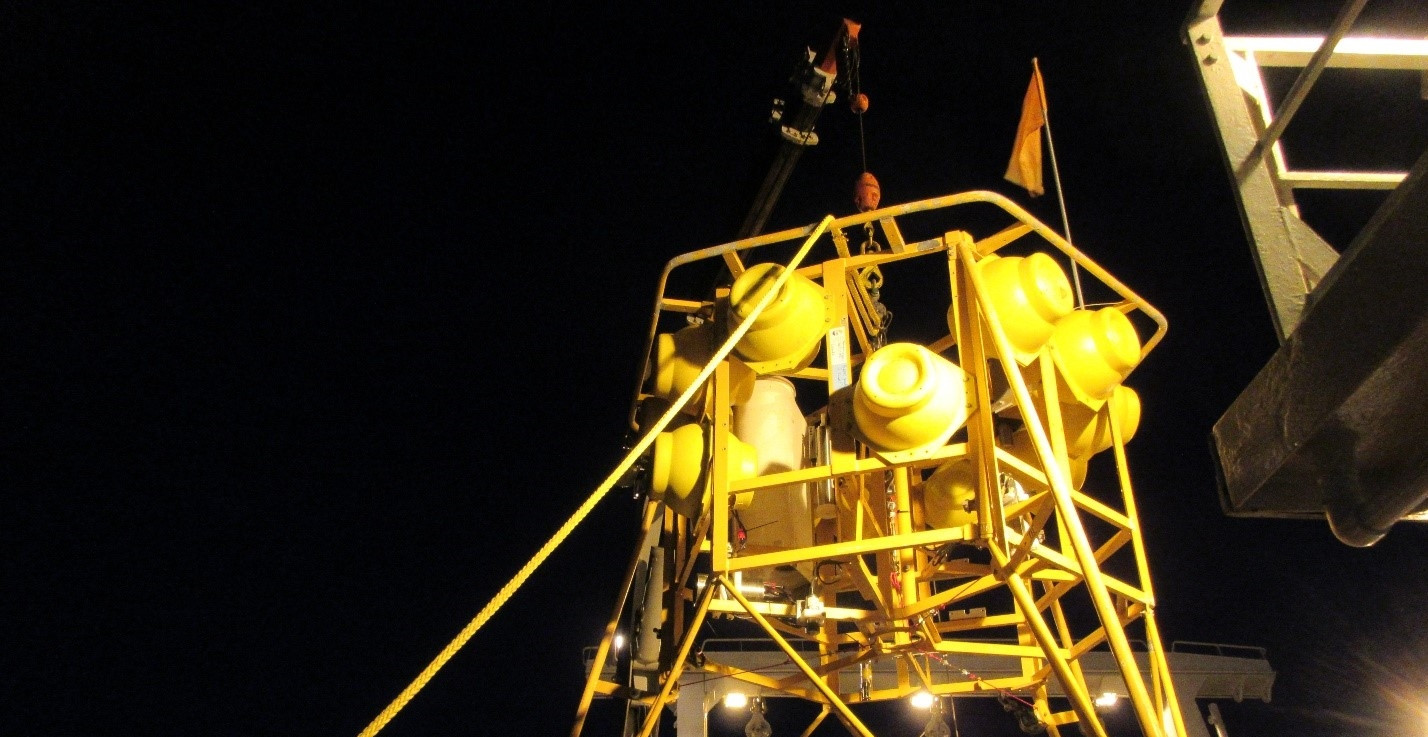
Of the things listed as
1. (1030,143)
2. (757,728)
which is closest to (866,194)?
(1030,143)

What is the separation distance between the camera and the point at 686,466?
5812 millimetres

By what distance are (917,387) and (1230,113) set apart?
7.05 feet

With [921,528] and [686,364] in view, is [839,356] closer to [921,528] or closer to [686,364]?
[686,364]

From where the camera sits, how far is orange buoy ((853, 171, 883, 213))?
7004 mm

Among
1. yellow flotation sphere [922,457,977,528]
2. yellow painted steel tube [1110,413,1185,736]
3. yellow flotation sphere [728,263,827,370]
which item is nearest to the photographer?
yellow painted steel tube [1110,413,1185,736]

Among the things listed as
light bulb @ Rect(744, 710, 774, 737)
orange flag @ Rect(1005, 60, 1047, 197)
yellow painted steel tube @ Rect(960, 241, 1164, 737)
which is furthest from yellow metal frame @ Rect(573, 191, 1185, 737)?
light bulb @ Rect(744, 710, 774, 737)

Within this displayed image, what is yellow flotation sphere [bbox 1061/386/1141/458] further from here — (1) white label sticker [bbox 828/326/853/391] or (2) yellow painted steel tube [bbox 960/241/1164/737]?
(2) yellow painted steel tube [bbox 960/241/1164/737]

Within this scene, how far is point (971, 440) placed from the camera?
4785 mm

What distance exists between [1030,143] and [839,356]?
3344 mm

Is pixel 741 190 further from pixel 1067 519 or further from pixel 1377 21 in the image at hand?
pixel 1377 21

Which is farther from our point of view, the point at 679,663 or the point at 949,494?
the point at 949,494

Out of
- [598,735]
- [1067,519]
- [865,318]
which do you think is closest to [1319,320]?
[1067,519]

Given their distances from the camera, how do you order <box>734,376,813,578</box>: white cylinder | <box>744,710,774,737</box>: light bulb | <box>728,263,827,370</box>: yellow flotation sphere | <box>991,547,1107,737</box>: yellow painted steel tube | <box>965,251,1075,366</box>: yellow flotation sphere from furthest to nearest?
<box>744,710,774,737</box>: light bulb < <box>734,376,813,578</box>: white cylinder < <box>728,263,827,370</box>: yellow flotation sphere < <box>965,251,1075,366</box>: yellow flotation sphere < <box>991,547,1107,737</box>: yellow painted steel tube

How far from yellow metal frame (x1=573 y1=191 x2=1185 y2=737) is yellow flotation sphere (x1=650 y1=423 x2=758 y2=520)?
10 cm
